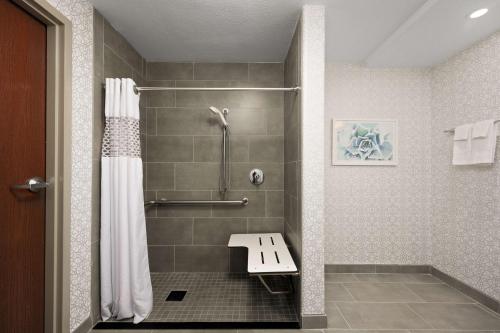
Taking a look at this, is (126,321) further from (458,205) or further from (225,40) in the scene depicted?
(458,205)

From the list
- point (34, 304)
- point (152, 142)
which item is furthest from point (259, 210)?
point (34, 304)

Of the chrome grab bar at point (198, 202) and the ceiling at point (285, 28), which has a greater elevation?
the ceiling at point (285, 28)

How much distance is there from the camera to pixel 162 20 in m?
2.15

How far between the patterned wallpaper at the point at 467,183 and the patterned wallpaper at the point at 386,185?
0.12 meters

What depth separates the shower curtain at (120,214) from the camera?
6.57ft

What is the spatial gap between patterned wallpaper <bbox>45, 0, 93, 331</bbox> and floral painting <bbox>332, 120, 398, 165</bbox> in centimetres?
235

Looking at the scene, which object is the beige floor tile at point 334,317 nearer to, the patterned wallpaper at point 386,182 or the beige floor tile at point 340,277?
the beige floor tile at point 340,277

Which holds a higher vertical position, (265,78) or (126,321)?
(265,78)

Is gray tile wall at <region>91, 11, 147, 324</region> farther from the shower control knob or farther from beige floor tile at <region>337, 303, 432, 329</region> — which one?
beige floor tile at <region>337, 303, 432, 329</region>

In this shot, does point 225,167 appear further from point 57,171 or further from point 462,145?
point 462,145

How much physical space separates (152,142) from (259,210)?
138 centimetres

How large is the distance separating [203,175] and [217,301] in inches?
49.1

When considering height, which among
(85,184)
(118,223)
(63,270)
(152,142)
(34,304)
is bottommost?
(34,304)

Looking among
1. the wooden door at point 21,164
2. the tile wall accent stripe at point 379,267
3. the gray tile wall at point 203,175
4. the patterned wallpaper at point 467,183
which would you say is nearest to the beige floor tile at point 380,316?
the tile wall accent stripe at point 379,267
